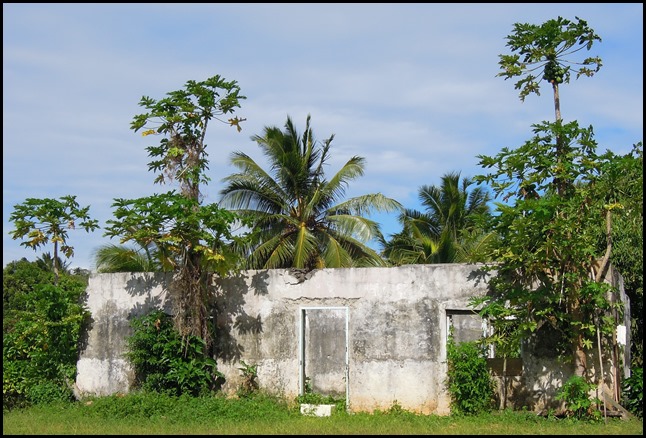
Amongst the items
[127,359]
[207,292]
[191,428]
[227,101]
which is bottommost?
[191,428]

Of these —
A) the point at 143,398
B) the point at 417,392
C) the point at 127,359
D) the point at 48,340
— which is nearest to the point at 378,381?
the point at 417,392

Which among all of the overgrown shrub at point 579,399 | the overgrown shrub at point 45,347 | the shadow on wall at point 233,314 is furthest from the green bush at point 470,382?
the overgrown shrub at point 45,347

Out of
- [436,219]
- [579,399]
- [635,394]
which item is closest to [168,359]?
[579,399]

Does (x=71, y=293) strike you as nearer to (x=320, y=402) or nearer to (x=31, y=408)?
(x=31, y=408)

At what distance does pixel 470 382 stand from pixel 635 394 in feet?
8.32

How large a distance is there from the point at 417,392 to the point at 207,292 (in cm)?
435

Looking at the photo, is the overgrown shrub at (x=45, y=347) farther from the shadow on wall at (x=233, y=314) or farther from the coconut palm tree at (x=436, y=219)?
the coconut palm tree at (x=436, y=219)

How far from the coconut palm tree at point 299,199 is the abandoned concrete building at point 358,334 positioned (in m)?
7.29

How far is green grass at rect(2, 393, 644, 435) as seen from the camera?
422 inches

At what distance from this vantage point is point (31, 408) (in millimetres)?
13891

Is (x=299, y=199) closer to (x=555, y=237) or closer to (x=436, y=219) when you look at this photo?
Answer: (x=436, y=219)

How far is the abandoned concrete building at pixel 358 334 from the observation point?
40.1 ft

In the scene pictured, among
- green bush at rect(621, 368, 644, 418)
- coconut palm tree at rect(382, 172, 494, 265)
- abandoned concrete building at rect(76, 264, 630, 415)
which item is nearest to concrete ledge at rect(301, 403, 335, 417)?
abandoned concrete building at rect(76, 264, 630, 415)

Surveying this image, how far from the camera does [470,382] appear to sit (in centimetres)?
1203
